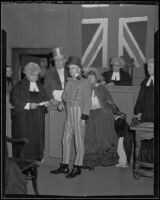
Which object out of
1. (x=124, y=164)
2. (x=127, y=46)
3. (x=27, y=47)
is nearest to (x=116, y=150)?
(x=124, y=164)

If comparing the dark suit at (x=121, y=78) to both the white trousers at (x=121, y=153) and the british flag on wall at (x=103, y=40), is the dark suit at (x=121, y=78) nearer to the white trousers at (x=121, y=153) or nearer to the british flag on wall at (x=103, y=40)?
the british flag on wall at (x=103, y=40)

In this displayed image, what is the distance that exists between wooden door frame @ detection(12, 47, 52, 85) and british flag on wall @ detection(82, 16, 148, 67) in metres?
0.25

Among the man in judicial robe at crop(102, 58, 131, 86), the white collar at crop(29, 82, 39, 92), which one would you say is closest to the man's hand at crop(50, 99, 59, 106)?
the white collar at crop(29, 82, 39, 92)

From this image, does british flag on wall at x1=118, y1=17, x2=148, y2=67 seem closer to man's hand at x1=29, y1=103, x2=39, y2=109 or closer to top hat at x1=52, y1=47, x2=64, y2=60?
top hat at x1=52, y1=47, x2=64, y2=60

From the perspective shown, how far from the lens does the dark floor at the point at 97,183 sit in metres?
2.71

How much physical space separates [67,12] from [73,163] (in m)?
0.97

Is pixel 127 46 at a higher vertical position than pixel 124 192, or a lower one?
higher

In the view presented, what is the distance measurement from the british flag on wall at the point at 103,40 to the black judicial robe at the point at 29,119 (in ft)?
1.24

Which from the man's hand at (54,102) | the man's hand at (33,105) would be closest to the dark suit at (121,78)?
the man's hand at (54,102)

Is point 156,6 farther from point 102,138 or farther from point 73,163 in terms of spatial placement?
point 73,163

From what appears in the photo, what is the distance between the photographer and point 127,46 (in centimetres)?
272

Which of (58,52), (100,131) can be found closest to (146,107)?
(100,131)

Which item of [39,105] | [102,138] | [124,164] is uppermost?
[39,105]

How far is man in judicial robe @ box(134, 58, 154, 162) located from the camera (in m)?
2.72
